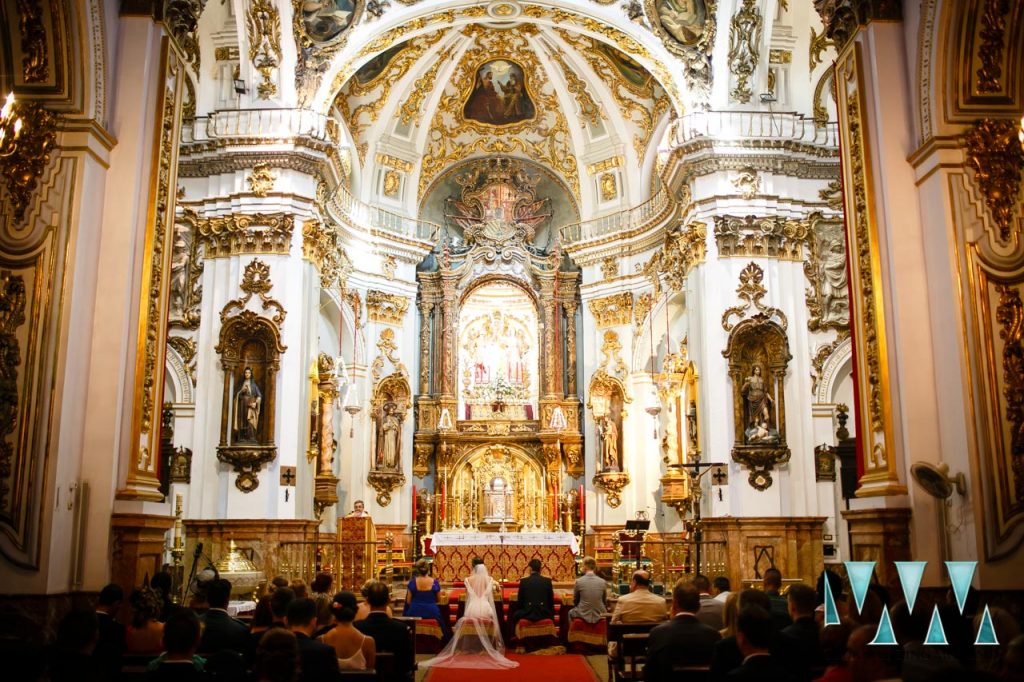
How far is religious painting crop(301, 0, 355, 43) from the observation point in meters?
19.1

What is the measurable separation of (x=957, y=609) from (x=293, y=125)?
15092 mm

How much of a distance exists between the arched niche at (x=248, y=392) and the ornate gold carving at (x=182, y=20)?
296 inches

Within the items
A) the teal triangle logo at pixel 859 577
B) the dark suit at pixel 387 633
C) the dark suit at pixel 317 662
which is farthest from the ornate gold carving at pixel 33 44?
the teal triangle logo at pixel 859 577

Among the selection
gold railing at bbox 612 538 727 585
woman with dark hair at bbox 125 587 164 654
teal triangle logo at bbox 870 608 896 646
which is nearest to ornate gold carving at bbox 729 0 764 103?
gold railing at bbox 612 538 727 585

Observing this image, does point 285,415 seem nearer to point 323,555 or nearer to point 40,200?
point 323,555

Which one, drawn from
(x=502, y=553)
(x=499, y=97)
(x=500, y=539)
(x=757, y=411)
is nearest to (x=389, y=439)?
(x=500, y=539)

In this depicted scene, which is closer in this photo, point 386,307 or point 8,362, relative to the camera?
point 8,362

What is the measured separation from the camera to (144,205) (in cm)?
981

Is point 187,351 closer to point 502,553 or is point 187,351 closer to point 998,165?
point 502,553

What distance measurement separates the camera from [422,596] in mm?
12930

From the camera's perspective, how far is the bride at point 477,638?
11.9 meters

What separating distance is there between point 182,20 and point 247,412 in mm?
8574

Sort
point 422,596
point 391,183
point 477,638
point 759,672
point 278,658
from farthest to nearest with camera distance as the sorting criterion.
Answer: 1. point 391,183
2. point 422,596
3. point 477,638
4. point 759,672
5. point 278,658

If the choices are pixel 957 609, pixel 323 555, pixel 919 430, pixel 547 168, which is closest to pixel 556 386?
pixel 547 168
